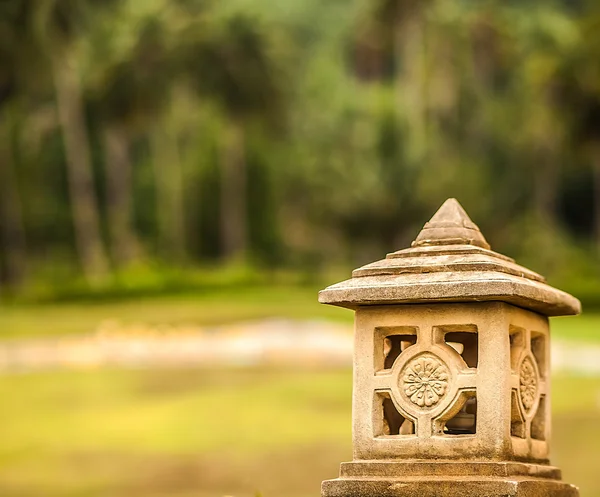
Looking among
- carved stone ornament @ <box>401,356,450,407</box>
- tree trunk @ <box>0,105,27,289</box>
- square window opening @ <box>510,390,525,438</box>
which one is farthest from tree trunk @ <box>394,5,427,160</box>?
carved stone ornament @ <box>401,356,450,407</box>

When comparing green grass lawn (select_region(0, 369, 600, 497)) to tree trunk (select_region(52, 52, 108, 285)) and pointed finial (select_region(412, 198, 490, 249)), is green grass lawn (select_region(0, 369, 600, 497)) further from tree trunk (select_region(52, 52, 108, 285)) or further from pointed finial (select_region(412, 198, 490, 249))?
tree trunk (select_region(52, 52, 108, 285))

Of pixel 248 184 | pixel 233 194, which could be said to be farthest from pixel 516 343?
pixel 248 184

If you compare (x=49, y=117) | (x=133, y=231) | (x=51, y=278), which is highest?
(x=49, y=117)

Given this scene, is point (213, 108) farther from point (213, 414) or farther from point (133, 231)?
point (213, 414)

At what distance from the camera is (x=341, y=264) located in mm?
41844

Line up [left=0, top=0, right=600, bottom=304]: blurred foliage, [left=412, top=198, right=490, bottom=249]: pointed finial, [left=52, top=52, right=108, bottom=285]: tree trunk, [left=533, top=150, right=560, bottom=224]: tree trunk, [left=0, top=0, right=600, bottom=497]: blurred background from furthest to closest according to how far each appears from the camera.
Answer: [left=533, top=150, right=560, bottom=224]: tree trunk < [left=52, top=52, right=108, bottom=285]: tree trunk < [left=0, top=0, right=600, bottom=304]: blurred foliage < [left=0, top=0, right=600, bottom=497]: blurred background < [left=412, top=198, right=490, bottom=249]: pointed finial

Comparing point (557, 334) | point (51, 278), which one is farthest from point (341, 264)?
point (557, 334)

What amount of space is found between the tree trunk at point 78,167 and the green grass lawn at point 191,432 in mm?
16051

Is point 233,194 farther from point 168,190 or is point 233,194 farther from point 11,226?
point 11,226

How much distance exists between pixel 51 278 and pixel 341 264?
10.8 meters

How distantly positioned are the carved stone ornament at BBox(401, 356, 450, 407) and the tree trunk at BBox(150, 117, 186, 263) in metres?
35.6

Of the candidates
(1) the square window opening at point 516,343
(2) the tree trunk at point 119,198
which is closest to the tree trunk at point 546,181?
(2) the tree trunk at point 119,198

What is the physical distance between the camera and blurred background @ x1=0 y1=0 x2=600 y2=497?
20411 mm

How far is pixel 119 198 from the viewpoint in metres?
42.7
